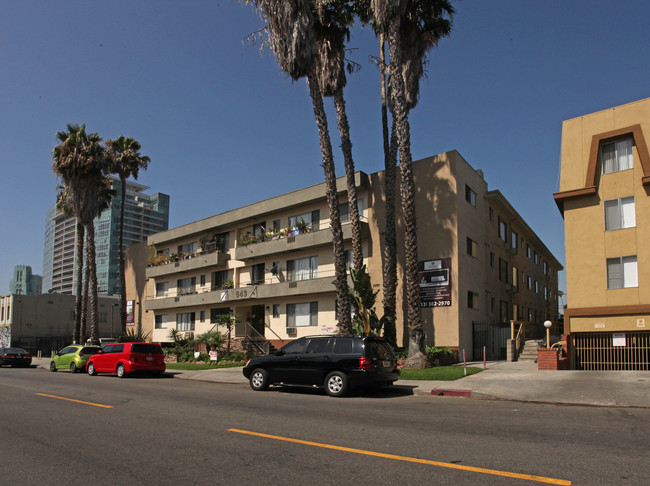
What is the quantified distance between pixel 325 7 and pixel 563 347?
18296 mm

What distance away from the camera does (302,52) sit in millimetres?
22406

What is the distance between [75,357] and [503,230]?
2596cm

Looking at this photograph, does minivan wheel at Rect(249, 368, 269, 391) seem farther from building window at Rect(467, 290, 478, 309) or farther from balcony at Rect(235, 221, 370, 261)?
building window at Rect(467, 290, 478, 309)

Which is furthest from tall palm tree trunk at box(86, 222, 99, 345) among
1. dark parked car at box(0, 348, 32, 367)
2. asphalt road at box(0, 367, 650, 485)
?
asphalt road at box(0, 367, 650, 485)

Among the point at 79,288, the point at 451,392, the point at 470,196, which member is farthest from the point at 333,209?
the point at 79,288

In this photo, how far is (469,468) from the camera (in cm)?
605

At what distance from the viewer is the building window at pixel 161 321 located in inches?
1679

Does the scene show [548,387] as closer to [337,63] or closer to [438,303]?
[438,303]

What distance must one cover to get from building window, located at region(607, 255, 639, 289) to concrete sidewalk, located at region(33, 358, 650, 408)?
399 cm

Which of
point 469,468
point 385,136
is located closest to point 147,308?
point 385,136

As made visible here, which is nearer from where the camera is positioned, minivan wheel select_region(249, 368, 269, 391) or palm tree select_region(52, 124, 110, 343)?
minivan wheel select_region(249, 368, 269, 391)

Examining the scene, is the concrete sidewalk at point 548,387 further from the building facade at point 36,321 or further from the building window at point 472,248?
the building facade at point 36,321

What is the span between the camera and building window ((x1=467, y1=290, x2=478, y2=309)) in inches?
1035

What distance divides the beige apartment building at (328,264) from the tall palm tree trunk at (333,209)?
4.48 m
